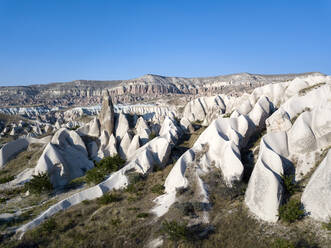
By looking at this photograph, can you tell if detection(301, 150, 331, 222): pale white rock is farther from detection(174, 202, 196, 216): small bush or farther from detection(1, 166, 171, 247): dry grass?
detection(1, 166, 171, 247): dry grass

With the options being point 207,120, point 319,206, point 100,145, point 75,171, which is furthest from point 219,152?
point 207,120

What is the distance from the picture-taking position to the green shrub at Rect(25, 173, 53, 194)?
20281mm

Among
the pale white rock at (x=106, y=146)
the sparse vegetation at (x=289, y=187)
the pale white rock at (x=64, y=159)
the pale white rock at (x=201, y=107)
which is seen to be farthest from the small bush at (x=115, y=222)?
the pale white rock at (x=201, y=107)

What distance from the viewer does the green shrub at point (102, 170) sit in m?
21.0

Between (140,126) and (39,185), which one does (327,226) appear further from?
(140,126)

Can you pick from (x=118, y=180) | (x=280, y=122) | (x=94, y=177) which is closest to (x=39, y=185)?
(x=94, y=177)

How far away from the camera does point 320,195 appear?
1159 centimetres

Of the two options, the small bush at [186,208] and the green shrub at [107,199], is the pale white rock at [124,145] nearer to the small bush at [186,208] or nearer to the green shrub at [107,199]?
the green shrub at [107,199]

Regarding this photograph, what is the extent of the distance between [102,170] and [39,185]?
594cm

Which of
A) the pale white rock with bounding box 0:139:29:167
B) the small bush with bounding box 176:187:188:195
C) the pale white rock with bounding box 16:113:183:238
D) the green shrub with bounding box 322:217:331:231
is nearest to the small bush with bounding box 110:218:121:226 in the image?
the small bush with bounding box 176:187:188:195

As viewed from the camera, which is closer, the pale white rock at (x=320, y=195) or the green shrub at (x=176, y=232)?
the pale white rock at (x=320, y=195)

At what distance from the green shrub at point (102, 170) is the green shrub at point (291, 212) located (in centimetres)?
1603

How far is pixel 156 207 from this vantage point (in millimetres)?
15828

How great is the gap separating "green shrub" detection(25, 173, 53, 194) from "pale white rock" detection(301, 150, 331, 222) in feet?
70.3
